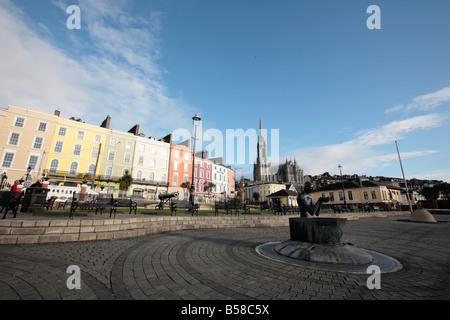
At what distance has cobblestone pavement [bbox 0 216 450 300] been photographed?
266cm

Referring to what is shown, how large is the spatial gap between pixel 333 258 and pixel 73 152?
131 ft

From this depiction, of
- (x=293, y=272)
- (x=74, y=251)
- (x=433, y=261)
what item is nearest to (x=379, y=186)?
(x=433, y=261)

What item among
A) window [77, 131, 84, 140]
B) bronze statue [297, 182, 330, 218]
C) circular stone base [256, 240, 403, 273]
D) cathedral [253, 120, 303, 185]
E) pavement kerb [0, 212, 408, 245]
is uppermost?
cathedral [253, 120, 303, 185]

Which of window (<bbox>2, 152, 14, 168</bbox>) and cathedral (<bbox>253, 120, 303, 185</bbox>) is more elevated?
cathedral (<bbox>253, 120, 303, 185</bbox>)

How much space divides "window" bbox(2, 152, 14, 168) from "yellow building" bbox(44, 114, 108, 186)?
391cm

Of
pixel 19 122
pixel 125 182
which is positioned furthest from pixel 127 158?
pixel 19 122

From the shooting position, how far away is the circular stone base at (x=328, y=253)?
4.41 m

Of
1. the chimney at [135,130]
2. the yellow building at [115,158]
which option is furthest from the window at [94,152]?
the chimney at [135,130]

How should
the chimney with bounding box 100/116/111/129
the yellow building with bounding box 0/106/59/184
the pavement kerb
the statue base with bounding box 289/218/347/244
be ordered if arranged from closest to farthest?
the statue base with bounding box 289/218/347/244
the pavement kerb
the yellow building with bounding box 0/106/59/184
the chimney with bounding box 100/116/111/129

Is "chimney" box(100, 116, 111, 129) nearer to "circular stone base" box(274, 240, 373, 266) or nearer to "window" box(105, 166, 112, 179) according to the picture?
"window" box(105, 166, 112, 179)

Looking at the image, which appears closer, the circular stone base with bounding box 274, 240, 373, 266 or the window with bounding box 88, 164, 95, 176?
the circular stone base with bounding box 274, 240, 373, 266

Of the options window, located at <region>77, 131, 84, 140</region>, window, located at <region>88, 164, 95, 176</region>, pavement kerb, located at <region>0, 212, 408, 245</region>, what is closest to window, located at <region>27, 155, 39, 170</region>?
window, located at <region>77, 131, 84, 140</region>

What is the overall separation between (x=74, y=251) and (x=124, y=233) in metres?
2.03
